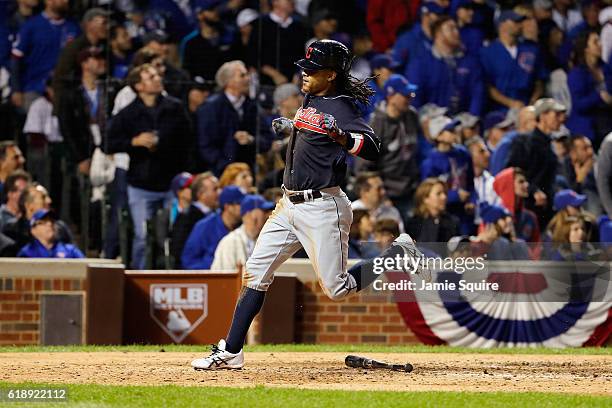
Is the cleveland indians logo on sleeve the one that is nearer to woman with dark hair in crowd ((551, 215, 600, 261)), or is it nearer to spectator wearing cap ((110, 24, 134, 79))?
woman with dark hair in crowd ((551, 215, 600, 261))

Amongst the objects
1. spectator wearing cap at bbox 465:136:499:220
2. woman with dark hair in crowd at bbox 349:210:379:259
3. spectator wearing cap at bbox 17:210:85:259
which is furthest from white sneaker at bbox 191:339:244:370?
spectator wearing cap at bbox 465:136:499:220

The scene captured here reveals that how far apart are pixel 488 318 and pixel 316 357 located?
2.63 m

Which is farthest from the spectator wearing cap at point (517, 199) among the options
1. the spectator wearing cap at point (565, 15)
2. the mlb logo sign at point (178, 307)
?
the mlb logo sign at point (178, 307)

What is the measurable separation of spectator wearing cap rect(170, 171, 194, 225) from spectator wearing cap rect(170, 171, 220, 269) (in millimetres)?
38

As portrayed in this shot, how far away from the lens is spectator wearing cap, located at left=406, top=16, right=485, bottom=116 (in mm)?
12773

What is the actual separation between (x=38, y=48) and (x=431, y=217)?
443 centimetres

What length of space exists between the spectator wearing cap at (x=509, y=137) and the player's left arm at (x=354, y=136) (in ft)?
17.3

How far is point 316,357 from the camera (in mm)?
9195

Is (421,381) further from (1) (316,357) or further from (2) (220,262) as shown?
(2) (220,262)

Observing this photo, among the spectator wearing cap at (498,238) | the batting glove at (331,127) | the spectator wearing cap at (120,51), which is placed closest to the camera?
the batting glove at (331,127)

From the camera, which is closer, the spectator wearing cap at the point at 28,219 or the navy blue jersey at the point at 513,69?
the spectator wearing cap at the point at 28,219

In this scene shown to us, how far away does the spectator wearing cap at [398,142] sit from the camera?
12.4 metres

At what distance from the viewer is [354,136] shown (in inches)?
288

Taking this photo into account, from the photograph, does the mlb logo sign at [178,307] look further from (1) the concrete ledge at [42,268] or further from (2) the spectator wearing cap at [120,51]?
(2) the spectator wearing cap at [120,51]
